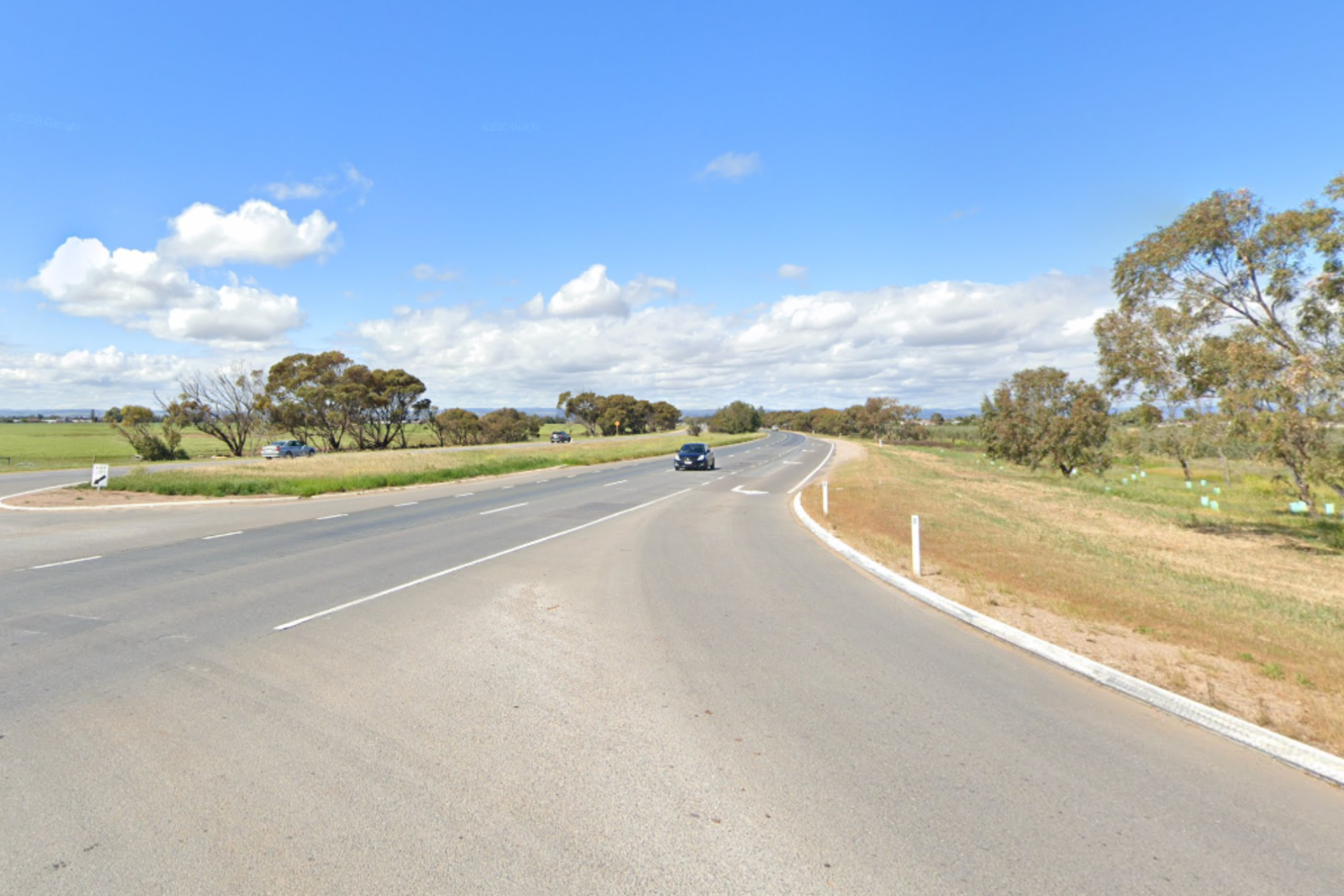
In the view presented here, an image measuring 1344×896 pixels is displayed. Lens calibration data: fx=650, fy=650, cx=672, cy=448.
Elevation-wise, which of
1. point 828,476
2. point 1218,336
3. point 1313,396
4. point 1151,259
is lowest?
point 828,476

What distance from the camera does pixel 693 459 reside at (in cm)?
3809

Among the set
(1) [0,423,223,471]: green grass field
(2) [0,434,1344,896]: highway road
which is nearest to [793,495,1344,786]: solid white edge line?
(2) [0,434,1344,896]: highway road

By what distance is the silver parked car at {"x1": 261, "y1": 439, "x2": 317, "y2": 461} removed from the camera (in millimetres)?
47844

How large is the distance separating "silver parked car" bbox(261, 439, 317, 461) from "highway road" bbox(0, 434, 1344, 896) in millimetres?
44578

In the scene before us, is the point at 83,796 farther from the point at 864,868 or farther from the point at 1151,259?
the point at 1151,259

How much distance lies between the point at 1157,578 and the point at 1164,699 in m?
7.24

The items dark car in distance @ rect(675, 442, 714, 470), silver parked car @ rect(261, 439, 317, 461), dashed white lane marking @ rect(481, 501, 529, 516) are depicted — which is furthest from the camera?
silver parked car @ rect(261, 439, 317, 461)

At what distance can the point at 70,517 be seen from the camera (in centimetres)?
1630

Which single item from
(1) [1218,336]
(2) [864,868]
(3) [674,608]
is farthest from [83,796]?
(1) [1218,336]

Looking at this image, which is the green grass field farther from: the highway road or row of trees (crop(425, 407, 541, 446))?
the highway road

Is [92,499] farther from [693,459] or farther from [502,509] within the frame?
[693,459]

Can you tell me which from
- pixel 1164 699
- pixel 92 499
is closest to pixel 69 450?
pixel 92 499

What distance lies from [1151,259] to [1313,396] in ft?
17.0

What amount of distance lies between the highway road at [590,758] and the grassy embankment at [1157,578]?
38.1 inches
